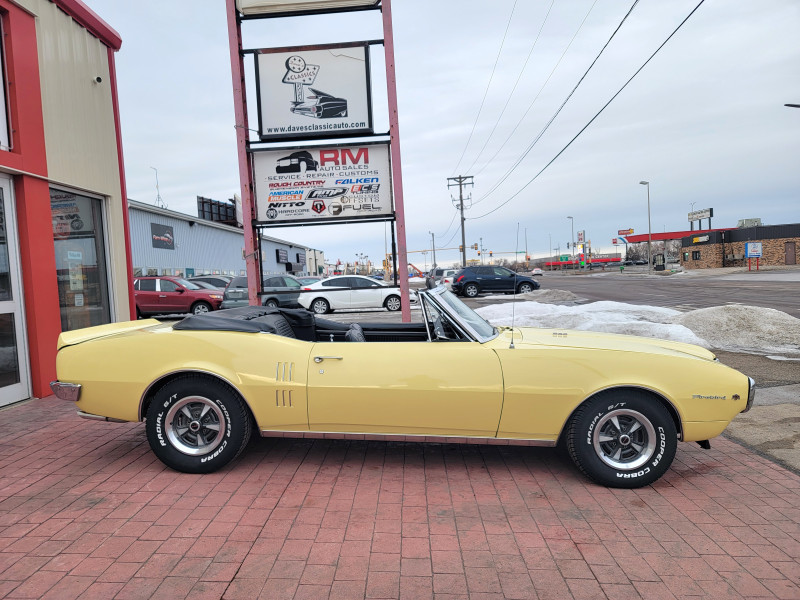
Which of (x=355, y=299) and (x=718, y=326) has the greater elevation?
(x=355, y=299)

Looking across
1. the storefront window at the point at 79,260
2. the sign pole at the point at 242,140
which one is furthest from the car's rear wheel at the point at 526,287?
the storefront window at the point at 79,260

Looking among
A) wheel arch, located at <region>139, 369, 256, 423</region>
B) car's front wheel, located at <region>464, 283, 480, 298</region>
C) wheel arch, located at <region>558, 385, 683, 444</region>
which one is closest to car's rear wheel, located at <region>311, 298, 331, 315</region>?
car's front wheel, located at <region>464, 283, 480, 298</region>

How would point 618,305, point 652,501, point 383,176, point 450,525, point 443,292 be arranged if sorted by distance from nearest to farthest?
point 450,525 → point 652,501 → point 443,292 → point 383,176 → point 618,305

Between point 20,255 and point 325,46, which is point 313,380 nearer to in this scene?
point 20,255

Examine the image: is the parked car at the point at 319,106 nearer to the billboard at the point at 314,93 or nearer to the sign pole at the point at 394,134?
the billboard at the point at 314,93

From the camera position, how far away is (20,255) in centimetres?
605

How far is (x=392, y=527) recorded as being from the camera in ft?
Answer: 9.90

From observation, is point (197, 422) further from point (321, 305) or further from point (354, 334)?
point (321, 305)

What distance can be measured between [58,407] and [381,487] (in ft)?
13.8

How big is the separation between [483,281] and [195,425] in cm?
2318

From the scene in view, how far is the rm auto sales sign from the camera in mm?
7230

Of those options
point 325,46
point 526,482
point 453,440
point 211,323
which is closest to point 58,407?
point 211,323

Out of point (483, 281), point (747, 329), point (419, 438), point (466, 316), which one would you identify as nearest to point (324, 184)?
point (466, 316)

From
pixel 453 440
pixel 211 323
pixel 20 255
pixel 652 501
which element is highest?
pixel 20 255
